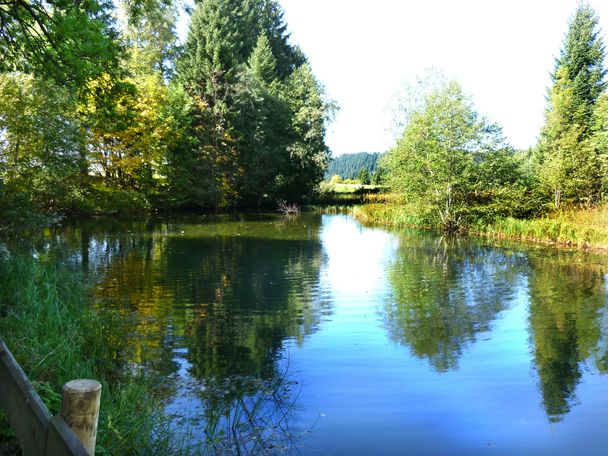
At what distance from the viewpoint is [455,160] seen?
23.0m

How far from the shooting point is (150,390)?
533 cm

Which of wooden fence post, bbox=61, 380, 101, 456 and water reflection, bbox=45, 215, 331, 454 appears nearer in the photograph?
wooden fence post, bbox=61, 380, 101, 456

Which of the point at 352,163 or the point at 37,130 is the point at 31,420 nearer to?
the point at 37,130

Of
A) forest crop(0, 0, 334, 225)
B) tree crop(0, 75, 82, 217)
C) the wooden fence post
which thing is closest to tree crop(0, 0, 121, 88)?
forest crop(0, 0, 334, 225)

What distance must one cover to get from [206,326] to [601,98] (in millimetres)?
25282

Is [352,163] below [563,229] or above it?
above

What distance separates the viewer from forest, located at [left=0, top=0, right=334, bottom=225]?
29.9 ft

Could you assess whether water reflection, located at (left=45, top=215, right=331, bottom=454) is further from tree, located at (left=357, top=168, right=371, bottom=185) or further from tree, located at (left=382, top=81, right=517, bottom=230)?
tree, located at (left=357, top=168, right=371, bottom=185)

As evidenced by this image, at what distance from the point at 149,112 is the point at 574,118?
2618 centimetres

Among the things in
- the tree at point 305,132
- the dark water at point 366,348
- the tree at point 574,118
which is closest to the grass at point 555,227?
the tree at point 574,118

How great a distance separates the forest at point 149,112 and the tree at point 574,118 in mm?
16832

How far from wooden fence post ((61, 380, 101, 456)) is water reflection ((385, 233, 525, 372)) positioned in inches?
214

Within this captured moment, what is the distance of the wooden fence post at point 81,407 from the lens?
180cm

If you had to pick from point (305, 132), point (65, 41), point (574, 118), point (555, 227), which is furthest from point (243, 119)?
point (65, 41)
